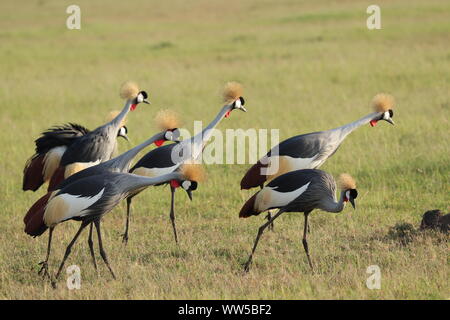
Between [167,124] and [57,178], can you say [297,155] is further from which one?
[57,178]

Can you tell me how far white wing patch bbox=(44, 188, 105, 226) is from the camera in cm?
531

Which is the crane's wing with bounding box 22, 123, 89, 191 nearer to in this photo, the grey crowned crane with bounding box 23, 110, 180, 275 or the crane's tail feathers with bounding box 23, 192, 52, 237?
the grey crowned crane with bounding box 23, 110, 180, 275

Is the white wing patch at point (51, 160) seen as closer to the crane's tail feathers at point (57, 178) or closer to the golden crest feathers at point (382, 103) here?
the crane's tail feathers at point (57, 178)

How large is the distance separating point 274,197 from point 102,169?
126cm

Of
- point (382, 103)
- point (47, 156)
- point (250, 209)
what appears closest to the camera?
point (250, 209)

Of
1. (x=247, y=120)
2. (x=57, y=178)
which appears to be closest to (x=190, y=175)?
(x=57, y=178)

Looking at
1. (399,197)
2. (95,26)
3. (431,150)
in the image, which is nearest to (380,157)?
(431,150)

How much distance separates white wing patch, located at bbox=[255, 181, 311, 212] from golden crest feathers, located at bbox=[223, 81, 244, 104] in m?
1.35

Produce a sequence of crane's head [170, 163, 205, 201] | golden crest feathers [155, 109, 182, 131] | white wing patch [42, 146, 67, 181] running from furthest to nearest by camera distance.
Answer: white wing patch [42, 146, 67, 181] < golden crest feathers [155, 109, 182, 131] < crane's head [170, 163, 205, 201]

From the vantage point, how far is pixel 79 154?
654cm

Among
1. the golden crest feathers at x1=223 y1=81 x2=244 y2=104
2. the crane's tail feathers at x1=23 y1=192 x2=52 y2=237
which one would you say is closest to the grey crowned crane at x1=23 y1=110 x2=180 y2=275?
the crane's tail feathers at x1=23 y1=192 x2=52 y2=237

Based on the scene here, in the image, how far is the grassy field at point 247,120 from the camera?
5.60 metres

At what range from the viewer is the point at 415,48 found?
15.7 metres

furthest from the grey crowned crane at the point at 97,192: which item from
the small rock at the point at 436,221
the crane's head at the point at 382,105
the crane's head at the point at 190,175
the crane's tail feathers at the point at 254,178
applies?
the crane's head at the point at 382,105
